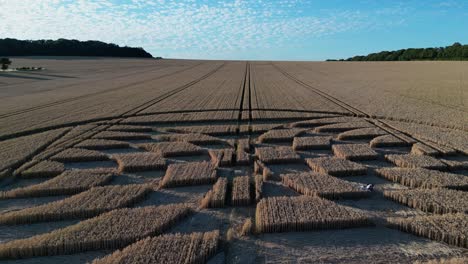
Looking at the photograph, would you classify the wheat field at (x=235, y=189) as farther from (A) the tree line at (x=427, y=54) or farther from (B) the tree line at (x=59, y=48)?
(B) the tree line at (x=59, y=48)

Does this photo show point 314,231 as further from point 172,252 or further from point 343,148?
point 343,148

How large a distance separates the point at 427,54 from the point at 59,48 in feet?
349

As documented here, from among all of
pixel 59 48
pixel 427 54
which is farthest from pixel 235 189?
pixel 59 48

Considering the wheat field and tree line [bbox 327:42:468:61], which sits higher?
tree line [bbox 327:42:468:61]

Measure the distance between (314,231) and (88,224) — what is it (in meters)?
4.57

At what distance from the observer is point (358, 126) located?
16.8 metres

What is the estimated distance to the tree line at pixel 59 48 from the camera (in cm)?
10324

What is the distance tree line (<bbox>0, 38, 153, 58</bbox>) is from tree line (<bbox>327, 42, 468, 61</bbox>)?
8622 centimetres

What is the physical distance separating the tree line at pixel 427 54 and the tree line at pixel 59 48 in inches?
3394

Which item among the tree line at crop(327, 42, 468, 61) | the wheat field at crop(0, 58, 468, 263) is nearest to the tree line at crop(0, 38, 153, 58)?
the tree line at crop(327, 42, 468, 61)

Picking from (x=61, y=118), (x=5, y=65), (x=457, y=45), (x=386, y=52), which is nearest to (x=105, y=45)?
(x=5, y=65)

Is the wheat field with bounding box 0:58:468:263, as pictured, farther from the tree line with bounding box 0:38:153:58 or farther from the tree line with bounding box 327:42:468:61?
the tree line with bounding box 0:38:153:58

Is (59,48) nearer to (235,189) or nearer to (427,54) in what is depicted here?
(427,54)

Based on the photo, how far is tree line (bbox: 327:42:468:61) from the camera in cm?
9093
